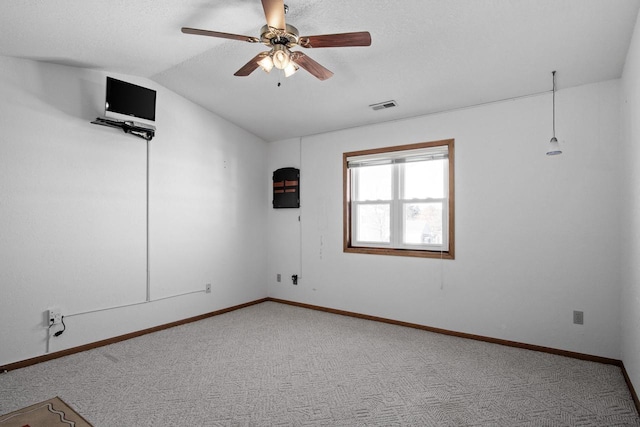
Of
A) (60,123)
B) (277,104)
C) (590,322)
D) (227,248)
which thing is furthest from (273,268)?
(590,322)

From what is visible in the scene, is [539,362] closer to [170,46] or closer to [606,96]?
[606,96]

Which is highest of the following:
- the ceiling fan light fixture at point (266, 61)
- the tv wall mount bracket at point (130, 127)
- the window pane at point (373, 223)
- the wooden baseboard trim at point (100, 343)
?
the ceiling fan light fixture at point (266, 61)

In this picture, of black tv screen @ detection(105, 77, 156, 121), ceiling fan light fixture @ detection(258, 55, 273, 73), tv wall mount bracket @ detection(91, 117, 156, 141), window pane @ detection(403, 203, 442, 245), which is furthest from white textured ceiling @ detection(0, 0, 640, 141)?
window pane @ detection(403, 203, 442, 245)

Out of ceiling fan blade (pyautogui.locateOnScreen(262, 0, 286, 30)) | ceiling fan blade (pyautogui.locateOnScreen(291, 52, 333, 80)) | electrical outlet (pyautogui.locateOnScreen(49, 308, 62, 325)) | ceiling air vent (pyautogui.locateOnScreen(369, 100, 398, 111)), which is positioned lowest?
electrical outlet (pyautogui.locateOnScreen(49, 308, 62, 325))

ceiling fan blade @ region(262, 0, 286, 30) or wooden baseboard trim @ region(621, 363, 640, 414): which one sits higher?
ceiling fan blade @ region(262, 0, 286, 30)

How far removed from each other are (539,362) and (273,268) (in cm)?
366

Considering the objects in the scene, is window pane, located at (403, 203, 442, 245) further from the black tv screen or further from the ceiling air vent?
the black tv screen

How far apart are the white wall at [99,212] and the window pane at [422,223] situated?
98.0 inches

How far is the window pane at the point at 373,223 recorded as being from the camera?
4.37 m

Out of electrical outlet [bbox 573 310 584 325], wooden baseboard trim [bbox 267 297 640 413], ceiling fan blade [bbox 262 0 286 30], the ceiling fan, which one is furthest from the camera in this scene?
electrical outlet [bbox 573 310 584 325]

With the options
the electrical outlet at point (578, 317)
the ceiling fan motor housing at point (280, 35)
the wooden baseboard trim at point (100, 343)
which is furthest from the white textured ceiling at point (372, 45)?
the wooden baseboard trim at point (100, 343)

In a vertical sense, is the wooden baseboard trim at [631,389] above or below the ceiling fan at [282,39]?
below

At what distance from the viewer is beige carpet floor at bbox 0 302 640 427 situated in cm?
216

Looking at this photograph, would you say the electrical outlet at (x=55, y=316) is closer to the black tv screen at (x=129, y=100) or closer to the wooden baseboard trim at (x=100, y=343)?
the wooden baseboard trim at (x=100, y=343)
